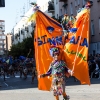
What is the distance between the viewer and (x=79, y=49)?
11.8 meters

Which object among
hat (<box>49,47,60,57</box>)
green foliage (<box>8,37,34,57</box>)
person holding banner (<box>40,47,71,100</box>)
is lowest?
green foliage (<box>8,37,34,57</box>)

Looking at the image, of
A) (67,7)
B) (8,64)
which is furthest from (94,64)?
(67,7)

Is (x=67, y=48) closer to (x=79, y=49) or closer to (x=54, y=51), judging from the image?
(x=79, y=49)

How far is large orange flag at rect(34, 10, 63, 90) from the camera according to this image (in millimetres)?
11740

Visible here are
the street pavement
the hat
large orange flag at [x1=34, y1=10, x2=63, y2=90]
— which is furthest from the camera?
the street pavement

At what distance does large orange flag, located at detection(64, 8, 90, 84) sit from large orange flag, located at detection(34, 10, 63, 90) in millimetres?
459

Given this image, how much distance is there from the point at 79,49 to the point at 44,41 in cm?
115

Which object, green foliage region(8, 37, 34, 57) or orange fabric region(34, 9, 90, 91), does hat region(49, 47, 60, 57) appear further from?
green foliage region(8, 37, 34, 57)

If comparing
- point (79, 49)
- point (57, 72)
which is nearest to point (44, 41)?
point (79, 49)

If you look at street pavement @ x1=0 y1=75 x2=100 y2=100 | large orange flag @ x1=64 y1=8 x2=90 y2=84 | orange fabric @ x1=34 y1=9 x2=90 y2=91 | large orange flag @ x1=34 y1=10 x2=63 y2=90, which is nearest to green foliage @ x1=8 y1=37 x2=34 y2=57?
street pavement @ x1=0 y1=75 x2=100 y2=100

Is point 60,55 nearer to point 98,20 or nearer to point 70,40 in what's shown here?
point 70,40

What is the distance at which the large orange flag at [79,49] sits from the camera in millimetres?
11547

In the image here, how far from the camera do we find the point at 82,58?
1174 cm

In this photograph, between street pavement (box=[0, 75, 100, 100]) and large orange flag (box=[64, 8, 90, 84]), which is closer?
large orange flag (box=[64, 8, 90, 84])
